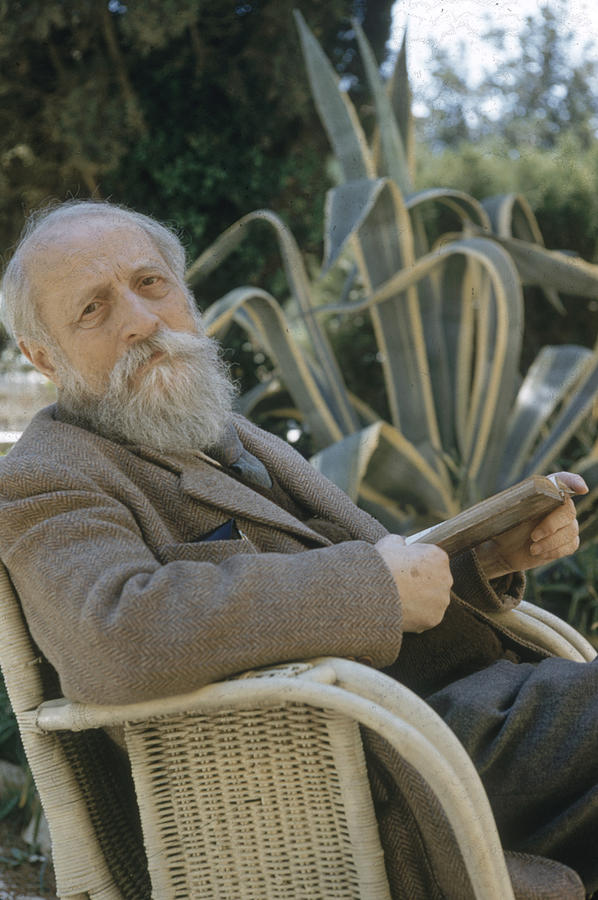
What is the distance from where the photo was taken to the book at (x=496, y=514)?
1.53m

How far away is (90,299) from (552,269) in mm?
2653

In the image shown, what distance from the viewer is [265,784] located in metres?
1.34

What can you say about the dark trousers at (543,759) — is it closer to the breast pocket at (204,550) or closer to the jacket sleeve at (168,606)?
the jacket sleeve at (168,606)

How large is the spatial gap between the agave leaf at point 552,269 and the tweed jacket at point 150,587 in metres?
2.63

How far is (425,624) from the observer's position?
4.64ft

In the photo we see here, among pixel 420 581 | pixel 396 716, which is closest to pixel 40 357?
pixel 420 581

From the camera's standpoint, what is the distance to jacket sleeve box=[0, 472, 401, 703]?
4.07 feet

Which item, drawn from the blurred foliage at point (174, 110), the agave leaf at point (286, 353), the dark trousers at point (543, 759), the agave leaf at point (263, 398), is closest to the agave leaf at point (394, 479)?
the agave leaf at point (286, 353)

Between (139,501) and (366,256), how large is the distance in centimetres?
256

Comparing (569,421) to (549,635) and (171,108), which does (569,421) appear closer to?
(549,635)

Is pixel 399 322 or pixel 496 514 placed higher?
pixel 496 514

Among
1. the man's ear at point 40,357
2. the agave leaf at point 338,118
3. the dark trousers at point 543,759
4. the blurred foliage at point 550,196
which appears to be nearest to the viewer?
the dark trousers at point 543,759

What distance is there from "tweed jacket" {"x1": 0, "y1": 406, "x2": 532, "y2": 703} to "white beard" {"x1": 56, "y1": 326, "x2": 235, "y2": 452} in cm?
12

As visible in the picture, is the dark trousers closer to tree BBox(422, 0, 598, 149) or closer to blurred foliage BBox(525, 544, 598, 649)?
blurred foliage BBox(525, 544, 598, 649)
